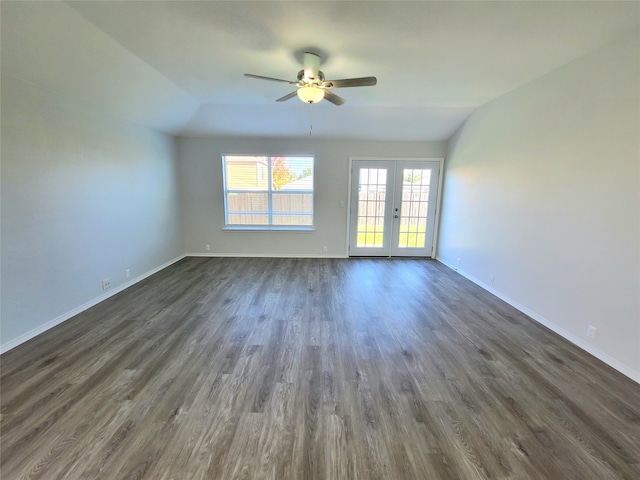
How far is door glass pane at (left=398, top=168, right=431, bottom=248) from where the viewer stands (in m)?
5.64

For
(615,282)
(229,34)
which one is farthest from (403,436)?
(229,34)

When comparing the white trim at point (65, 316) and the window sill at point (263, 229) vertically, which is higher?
the window sill at point (263, 229)

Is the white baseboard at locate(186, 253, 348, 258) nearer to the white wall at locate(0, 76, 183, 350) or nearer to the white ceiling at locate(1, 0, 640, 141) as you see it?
the white wall at locate(0, 76, 183, 350)

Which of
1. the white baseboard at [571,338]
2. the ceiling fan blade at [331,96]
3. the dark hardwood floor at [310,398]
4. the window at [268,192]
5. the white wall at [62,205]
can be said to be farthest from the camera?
the window at [268,192]

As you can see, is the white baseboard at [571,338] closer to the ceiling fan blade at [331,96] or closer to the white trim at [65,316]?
the ceiling fan blade at [331,96]

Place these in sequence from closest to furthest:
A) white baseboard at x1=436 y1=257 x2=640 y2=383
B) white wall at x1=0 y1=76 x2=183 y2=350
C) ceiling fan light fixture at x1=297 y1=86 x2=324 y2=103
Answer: white baseboard at x1=436 y1=257 x2=640 y2=383
white wall at x1=0 y1=76 x2=183 y2=350
ceiling fan light fixture at x1=297 y1=86 x2=324 y2=103

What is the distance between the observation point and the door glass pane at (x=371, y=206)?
5.64m

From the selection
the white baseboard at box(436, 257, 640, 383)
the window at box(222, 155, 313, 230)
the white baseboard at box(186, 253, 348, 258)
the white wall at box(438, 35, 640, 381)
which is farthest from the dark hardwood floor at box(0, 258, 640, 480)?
the window at box(222, 155, 313, 230)

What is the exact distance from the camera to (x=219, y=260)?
5.57 metres

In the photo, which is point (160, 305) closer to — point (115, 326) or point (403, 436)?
point (115, 326)

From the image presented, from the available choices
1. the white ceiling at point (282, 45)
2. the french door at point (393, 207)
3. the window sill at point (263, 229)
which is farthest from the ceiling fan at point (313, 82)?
the window sill at point (263, 229)

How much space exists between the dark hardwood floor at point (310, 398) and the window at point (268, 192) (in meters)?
2.71

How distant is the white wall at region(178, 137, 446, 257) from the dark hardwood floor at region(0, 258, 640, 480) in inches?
98.7

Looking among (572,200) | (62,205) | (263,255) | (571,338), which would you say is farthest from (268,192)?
(571,338)
